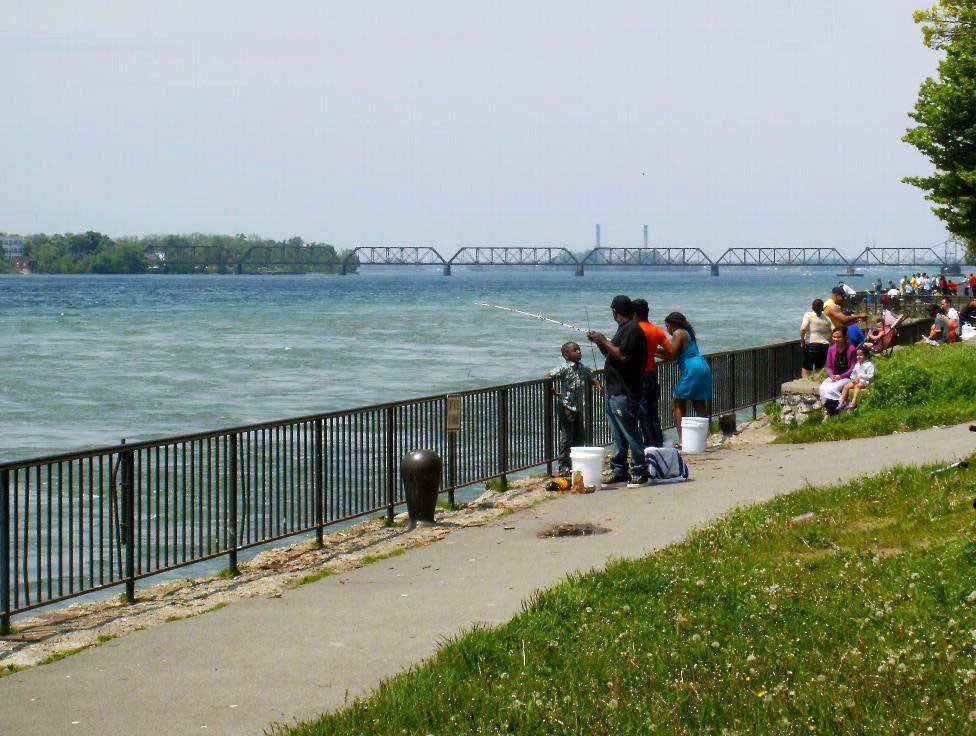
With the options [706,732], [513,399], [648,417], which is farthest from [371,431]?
[706,732]

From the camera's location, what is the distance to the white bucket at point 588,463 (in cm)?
1412

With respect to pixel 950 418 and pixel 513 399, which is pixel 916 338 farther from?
pixel 513 399

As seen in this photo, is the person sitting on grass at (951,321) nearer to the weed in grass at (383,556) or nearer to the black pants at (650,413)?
the black pants at (650,413)

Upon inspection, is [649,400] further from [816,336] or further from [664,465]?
[816,336]

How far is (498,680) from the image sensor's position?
278 inches

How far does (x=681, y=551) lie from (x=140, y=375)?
39.7m

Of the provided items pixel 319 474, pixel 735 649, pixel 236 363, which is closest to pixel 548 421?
pixel 319 474

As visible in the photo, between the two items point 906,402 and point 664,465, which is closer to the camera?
point 664,465

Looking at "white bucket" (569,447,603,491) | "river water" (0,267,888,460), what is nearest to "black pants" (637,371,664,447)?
"white bucket" (569,447,603,491)

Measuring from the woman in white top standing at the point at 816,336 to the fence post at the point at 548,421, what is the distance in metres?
8.06

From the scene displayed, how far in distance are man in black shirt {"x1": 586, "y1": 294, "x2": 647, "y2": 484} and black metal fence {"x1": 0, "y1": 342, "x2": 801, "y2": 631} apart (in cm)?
117

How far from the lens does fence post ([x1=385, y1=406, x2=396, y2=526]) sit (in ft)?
41.5

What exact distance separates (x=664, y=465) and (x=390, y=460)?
10.8ft

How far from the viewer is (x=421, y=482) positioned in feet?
41.1
